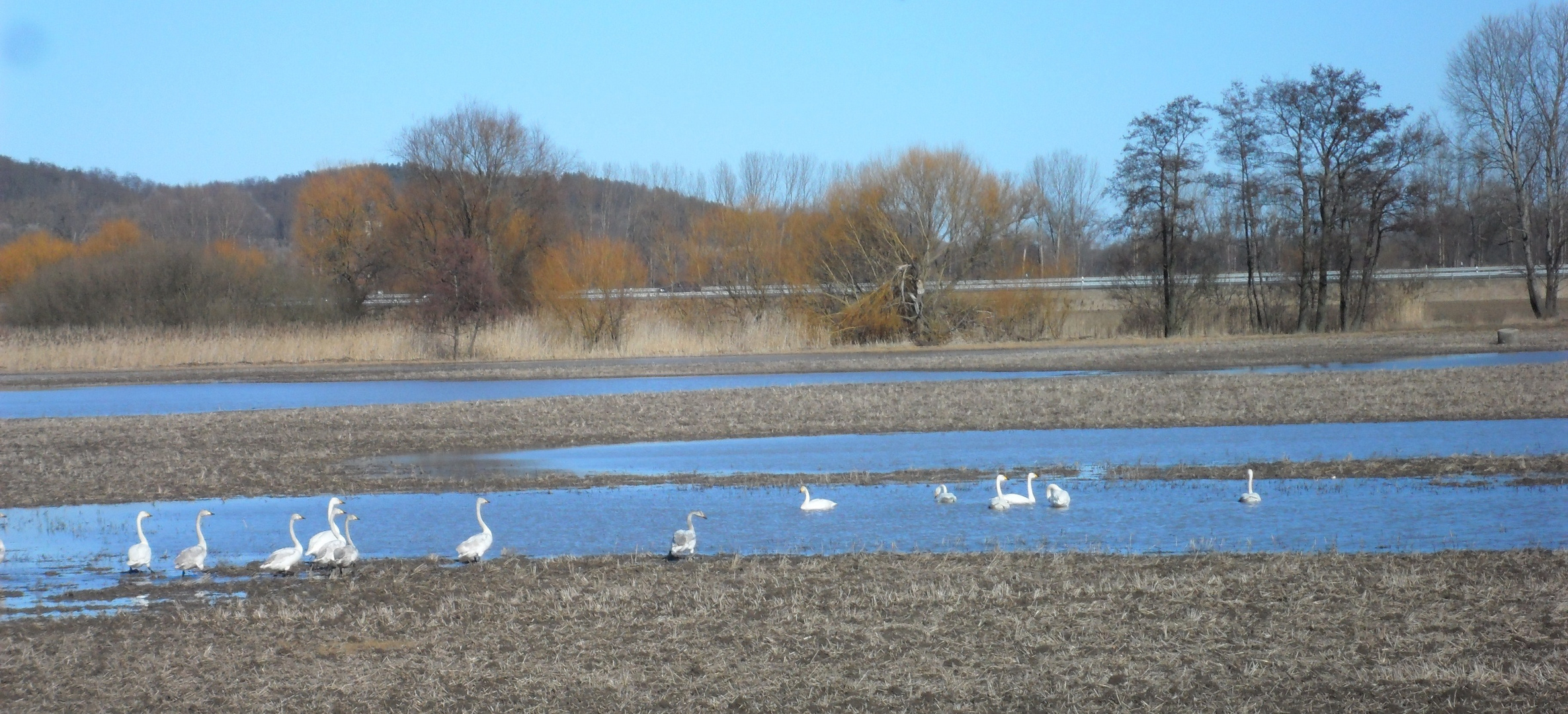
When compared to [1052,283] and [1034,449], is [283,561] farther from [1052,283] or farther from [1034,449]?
[1052,283]

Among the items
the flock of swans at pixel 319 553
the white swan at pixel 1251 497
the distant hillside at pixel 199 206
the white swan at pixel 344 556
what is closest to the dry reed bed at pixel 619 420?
the flock of swans at pixel 319 553

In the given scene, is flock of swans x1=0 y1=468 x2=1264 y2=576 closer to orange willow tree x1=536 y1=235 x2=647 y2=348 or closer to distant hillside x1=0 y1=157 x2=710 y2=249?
orange willow tree x1=536 y1=235 x2=647 y2=348

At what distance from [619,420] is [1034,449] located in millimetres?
8257

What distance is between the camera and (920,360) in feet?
130

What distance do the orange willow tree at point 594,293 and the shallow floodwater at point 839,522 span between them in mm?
35733

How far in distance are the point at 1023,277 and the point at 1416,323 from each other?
639 inches

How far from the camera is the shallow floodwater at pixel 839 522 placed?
1113 centimetres

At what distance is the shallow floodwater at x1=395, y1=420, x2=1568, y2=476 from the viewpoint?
1669cm

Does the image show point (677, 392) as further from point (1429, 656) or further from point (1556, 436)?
point (1429, 656)

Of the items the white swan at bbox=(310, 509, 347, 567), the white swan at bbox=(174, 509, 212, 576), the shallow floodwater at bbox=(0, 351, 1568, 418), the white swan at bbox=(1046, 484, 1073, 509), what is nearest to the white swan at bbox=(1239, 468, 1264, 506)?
the white swan at bbox=(1046, 484, 1073, 509)

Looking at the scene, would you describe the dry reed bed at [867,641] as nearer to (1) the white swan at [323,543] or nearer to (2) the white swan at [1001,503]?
(1) the white swan at [323,543]

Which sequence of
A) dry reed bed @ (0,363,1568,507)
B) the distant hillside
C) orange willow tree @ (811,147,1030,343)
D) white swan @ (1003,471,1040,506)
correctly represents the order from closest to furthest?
white swan @ (1003,471,1040,506) → dry reed bed @ (0,363,1568,507) → orange willow tree @ (811,147,1030,343) → the distant hillside

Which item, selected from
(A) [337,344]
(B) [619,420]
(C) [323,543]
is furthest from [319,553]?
(A) [337,344]

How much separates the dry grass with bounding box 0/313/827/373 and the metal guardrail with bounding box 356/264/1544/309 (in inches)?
96.8
